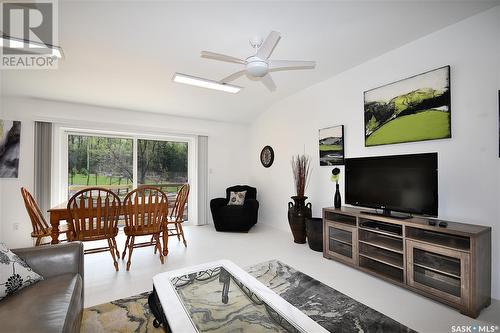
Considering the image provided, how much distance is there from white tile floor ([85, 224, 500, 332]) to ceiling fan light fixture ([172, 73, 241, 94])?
257cm

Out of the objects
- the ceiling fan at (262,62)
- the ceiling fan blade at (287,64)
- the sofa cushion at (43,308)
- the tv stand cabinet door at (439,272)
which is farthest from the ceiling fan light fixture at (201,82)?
the tv stand cabinet door at (439,272)

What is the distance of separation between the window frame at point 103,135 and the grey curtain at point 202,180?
0.09 meters

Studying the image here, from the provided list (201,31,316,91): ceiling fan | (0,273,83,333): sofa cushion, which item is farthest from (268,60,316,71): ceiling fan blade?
(0,273,83,333): sofa cushion

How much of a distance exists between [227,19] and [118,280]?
3011mm

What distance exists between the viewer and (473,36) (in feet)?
7.13

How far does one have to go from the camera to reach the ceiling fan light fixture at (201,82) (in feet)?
10.7

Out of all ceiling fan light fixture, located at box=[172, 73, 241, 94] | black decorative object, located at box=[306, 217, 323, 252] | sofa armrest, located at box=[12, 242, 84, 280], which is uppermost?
ceiling fan light fixture, located at box=[172, 73, 241, 94]

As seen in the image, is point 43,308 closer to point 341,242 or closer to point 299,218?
point 341,242

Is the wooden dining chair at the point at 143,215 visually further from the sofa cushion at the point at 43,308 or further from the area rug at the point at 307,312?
the sofa cushion at the point at 43,308

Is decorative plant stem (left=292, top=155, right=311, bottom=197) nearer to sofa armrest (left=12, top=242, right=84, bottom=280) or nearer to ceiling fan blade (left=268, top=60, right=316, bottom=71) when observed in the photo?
ceiling fan blade (left=268, top=60, right=316, bottom=71)

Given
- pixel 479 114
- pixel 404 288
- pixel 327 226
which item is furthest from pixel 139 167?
pixel 479 114

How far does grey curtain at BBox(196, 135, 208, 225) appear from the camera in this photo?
5000 millimetres

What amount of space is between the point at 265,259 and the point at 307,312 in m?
1.15

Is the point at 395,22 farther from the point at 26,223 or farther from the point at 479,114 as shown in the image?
the point at 26,223
